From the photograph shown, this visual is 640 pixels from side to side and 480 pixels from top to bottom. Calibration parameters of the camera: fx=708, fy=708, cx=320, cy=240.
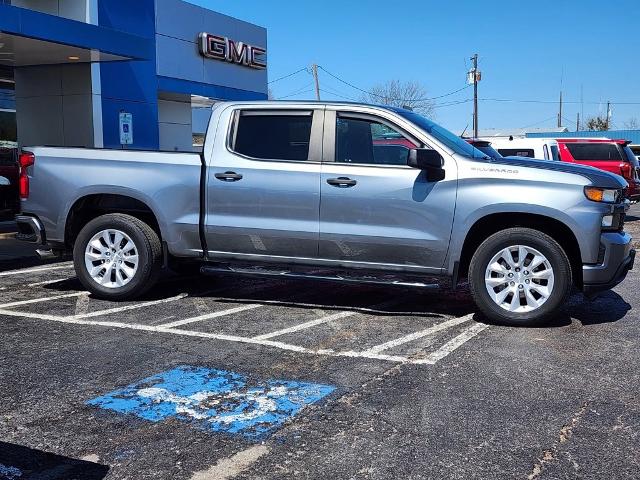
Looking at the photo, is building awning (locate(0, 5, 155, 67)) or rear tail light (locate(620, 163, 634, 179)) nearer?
building awning (locate(0, 5, 155, 67))

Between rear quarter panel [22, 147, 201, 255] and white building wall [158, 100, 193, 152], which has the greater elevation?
white building wall [158, 100, 193, 152]

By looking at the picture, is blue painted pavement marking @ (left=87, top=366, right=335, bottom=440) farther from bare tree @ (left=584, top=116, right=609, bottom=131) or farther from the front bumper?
bare tree @ (left=584, top=116, right=609, bottom=131)

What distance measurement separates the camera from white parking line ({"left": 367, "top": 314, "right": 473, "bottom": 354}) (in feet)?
18.0

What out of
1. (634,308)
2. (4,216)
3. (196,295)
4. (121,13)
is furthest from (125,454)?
(121,13)

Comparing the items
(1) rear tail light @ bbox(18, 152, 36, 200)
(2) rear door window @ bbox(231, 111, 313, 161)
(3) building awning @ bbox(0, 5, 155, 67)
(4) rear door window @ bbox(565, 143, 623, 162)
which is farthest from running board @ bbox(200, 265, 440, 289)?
(4) rear door window @ bbox(565, 143, 623, 162)

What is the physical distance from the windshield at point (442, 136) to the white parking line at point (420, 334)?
1508 mm

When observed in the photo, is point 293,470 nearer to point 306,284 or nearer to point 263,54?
point 306,284

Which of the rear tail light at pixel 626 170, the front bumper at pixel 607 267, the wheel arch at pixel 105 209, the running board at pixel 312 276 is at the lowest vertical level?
the running board at pixel 312 276

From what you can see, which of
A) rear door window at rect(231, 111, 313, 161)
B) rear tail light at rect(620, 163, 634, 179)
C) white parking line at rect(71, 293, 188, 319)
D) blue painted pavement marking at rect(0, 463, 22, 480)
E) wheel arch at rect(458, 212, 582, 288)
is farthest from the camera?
rear tail light at rect(620, 163, 634, 179)

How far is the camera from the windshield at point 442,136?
6531mm

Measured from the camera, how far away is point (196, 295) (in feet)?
25.2

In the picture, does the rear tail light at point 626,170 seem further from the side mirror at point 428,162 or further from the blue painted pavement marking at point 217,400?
the blue painted pavement marking at point 217,400

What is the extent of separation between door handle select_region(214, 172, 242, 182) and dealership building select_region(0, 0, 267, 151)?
291 inches

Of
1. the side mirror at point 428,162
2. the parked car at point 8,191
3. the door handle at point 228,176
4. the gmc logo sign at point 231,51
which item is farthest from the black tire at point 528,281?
the gmc logo sign at point 231,51
